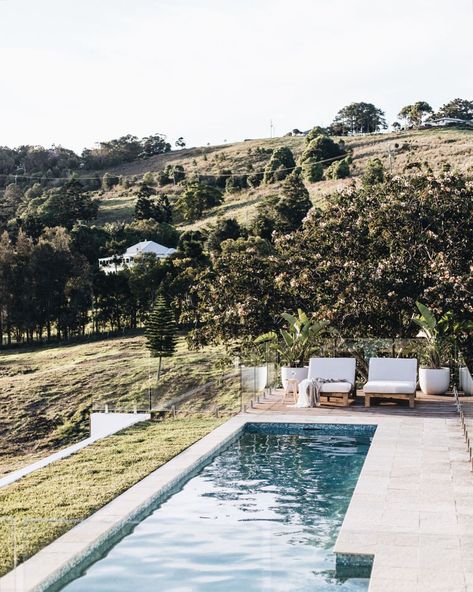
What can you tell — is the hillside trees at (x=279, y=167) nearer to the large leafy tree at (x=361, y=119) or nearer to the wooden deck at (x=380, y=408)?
the large leafy tree at (x=361, y=119)

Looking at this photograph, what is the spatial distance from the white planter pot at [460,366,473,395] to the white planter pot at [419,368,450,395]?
0.31m

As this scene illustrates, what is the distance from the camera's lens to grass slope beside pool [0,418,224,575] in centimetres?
537

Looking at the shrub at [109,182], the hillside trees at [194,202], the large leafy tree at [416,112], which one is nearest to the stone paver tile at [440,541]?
the hillside trees at [194,202]

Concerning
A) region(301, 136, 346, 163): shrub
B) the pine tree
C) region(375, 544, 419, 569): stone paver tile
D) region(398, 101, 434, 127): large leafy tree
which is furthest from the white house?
region(398, 101, 434, 127): large leafy tree

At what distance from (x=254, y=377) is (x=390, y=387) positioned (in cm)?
244

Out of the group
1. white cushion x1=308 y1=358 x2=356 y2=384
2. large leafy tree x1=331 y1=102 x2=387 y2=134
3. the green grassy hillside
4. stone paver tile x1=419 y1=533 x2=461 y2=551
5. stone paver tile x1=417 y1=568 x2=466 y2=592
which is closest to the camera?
stone paver tile x1=417 y1=568 x2=466 y2=592

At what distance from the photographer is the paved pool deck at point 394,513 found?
17.3 feet

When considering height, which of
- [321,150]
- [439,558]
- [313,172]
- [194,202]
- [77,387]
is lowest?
[77,387]

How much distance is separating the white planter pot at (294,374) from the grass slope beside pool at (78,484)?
2809mm

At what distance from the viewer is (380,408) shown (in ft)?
43.2

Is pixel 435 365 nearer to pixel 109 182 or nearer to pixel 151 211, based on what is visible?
pixel 151 211

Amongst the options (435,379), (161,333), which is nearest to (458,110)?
(161,333)

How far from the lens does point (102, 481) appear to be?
27.3 ft

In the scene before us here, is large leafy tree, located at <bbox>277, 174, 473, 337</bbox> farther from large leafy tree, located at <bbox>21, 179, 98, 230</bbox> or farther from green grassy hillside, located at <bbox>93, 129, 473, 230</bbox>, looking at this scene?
large leafy tree, located at <bbox>21, 179, 98, 230</bbox>
